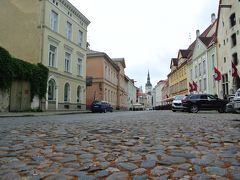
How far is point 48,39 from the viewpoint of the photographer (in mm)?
26375

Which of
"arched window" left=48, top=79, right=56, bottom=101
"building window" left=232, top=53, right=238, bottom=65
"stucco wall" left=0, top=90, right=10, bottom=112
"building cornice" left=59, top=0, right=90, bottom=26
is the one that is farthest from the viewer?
"building window" left=232, top=53, right=238, bottom=65

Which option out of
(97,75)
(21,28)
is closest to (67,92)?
(21,28)

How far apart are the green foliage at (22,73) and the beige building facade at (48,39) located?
130cm

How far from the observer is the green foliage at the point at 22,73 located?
2030 centimetres

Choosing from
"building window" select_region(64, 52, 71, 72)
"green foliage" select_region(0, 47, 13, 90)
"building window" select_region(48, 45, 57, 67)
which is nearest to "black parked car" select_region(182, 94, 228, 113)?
"building window" select_region(48, 45, 57, 67)

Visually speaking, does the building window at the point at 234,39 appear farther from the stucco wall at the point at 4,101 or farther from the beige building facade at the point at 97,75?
the stucco wall at the point at 4,101

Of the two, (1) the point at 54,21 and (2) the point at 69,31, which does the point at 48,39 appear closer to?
(1) the point at 54,21

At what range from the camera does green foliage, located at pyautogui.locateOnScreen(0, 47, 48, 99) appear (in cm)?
2030

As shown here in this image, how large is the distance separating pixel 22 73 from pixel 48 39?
18.1 feet

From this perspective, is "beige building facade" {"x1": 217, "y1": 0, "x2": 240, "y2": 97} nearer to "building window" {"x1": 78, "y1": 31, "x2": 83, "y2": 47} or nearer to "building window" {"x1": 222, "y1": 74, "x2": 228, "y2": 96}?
"building window" {"x1": 222, "y1": 74, "x2": 228, "y2": 96}

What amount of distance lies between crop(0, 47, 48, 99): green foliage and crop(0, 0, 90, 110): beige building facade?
1.30m

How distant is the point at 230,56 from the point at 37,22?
23.4 metres

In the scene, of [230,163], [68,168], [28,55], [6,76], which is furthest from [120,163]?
[28,55]

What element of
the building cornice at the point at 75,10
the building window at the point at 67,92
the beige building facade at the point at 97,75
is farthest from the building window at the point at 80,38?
the beige building facade at the point at 97,75
